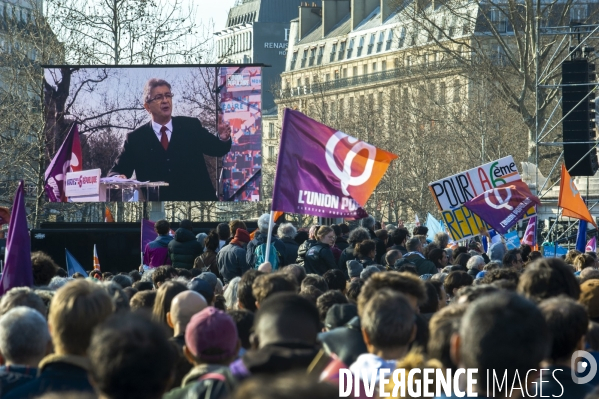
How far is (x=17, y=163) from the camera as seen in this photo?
31.7 m

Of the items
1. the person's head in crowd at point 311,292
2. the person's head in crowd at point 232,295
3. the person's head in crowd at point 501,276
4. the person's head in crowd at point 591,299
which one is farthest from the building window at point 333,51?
the person's head in crowd at point 591,299

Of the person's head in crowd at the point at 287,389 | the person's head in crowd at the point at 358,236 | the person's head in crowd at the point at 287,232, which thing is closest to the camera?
the person's head in crowd at the point at 287,389

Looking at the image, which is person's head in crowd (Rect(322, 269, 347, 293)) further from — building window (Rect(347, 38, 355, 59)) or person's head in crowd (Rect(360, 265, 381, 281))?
building window (Rect(347, 38, 355, 59))

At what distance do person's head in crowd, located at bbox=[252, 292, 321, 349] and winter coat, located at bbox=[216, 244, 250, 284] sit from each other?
7280 millimetres

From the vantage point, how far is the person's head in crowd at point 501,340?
3.91m

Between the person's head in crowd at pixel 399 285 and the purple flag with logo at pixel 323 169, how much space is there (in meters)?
4.42

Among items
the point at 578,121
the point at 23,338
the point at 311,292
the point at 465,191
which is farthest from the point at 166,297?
the point at 578,121

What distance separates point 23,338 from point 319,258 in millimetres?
6586

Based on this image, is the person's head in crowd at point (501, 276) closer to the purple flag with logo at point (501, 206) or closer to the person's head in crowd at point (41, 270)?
the person's head in crowd at point (41, 270)

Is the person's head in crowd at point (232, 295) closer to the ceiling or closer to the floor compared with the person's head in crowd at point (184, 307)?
closer to the floor

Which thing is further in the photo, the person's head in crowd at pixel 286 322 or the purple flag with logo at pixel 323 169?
the purple flag with logo at pixel 323 169

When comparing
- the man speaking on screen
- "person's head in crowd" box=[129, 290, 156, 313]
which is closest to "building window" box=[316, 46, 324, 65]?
the man speaking on screen

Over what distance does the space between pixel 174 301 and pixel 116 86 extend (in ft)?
68.4

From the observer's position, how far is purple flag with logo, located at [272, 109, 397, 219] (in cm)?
1083
